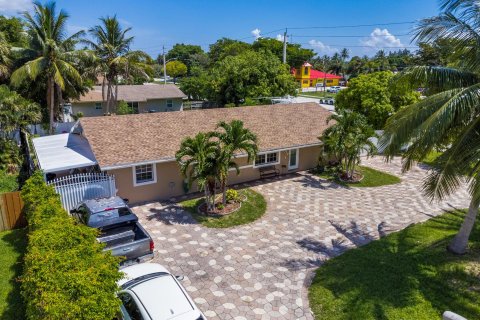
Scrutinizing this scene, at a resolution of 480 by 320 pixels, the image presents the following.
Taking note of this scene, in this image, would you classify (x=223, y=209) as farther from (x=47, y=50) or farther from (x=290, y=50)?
(x=290, y=50)

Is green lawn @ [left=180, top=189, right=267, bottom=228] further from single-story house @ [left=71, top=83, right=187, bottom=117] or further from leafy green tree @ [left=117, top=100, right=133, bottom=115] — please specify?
single-story house @ [left=71, top=83, right=187, bottom=117]

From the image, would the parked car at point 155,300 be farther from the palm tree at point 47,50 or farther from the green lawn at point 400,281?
the palm tree at point 47,50

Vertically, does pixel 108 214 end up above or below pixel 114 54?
below

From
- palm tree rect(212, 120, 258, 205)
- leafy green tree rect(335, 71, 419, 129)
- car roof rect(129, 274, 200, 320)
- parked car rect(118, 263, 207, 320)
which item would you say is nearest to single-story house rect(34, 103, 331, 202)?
palm tree rect(212, 120, 258, 205)

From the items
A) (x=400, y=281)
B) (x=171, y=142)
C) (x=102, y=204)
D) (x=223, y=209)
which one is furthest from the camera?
(x=171, y=142)

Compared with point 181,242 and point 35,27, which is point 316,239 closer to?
point 181,242

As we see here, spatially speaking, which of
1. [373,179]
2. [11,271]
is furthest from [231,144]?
[373,179]
